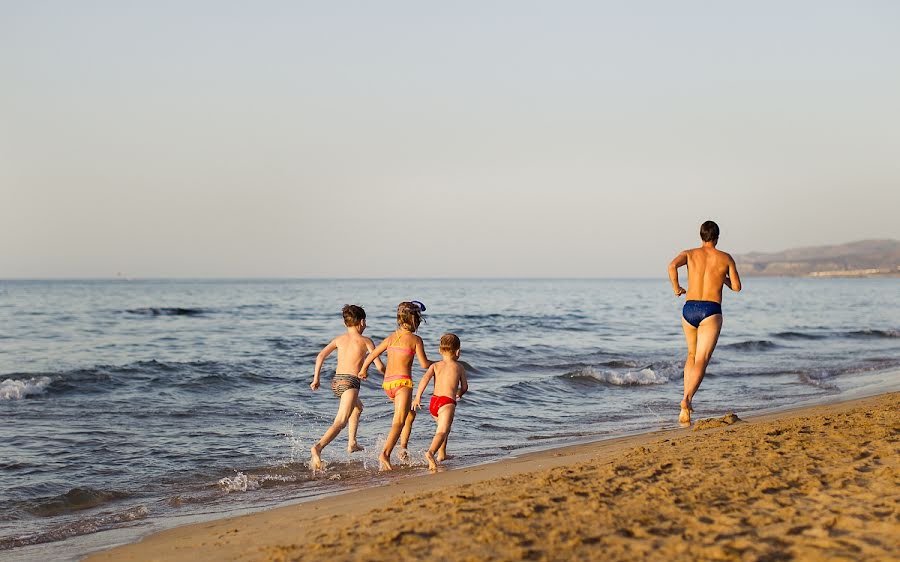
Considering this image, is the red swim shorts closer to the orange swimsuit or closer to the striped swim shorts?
the orange swimsuit

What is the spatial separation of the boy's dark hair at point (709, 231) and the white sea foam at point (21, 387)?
10993 mm

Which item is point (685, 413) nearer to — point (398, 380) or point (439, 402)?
point (439, 402)

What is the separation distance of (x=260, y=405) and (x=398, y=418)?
5.57 m

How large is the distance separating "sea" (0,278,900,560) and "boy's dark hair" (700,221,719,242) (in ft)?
8.38

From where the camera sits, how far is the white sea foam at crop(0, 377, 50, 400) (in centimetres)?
1316

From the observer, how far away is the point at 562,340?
25.8 meters

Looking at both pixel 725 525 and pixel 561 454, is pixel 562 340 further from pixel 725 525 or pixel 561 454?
pixel 725 525

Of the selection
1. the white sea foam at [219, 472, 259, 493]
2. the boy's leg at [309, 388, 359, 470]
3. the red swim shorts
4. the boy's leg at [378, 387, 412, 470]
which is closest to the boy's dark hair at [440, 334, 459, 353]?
the red swim shorts

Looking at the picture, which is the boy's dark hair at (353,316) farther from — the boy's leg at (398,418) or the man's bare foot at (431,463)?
the man's bare foot at (431,463)

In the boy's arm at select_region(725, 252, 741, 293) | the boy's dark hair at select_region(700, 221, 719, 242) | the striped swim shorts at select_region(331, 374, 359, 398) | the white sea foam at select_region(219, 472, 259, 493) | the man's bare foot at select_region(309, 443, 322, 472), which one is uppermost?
the boy's dark hair at select_region(700, 221, 719, 242)

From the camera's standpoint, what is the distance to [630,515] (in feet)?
14.2

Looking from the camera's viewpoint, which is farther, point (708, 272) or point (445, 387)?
point (708, 272)

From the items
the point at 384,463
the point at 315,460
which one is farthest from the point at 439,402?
the point at 315,460

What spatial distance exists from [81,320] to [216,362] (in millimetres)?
19769
